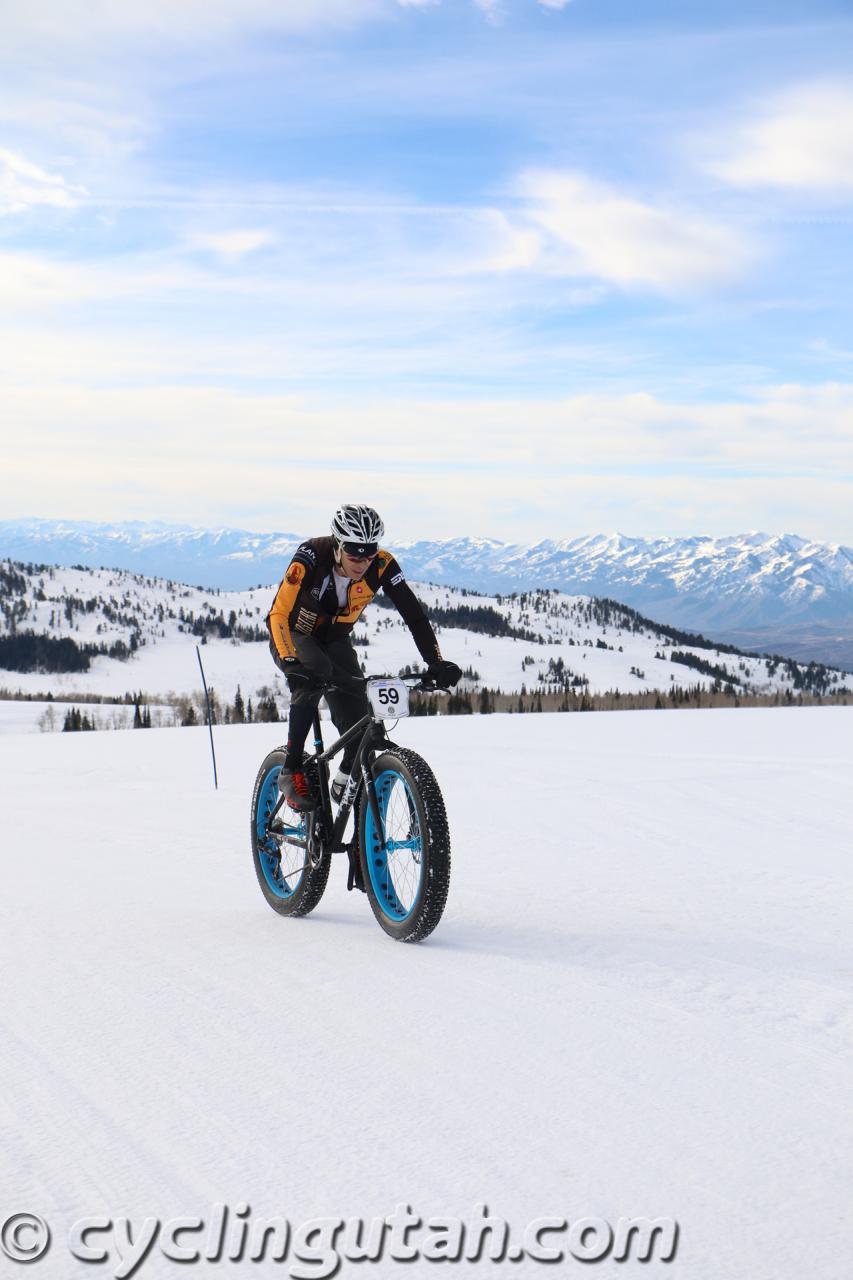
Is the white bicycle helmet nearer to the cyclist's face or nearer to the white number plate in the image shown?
the cyclist's face

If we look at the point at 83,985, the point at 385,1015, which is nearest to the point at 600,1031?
the point at 385,1015

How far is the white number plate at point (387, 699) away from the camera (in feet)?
19.1

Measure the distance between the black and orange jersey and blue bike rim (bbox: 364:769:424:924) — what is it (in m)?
0.86

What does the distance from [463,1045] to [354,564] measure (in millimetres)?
3040

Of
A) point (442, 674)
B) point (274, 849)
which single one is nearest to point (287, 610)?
point (442, 674)

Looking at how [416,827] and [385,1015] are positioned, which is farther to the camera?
[416,827]

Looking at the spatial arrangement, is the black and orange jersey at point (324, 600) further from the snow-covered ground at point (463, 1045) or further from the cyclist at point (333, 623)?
the snow-covered ground at point (463, 1045)

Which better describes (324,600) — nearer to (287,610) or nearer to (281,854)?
(287,610)

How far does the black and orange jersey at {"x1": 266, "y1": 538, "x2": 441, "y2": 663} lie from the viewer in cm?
625

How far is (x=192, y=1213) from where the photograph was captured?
2.80 meters

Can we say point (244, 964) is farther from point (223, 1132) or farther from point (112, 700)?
point (112, 700)

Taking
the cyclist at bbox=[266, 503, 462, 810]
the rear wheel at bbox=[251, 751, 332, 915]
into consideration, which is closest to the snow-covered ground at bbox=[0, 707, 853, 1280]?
the rear wheel at bbox=[251, 751, 332, 915]

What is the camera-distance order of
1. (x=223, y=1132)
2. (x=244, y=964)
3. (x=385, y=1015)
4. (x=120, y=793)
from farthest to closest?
(x=120, y=793)
(x=244, y=964)
(x=385, y=1015)
(x=223, y=1132)

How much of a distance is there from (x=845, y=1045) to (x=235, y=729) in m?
17.3
